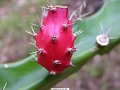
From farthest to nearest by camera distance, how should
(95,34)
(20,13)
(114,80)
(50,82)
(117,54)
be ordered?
(20,13) → (117,54) → (114,80) → (95,34) → (50,82)

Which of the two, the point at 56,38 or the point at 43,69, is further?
the point at 43,69

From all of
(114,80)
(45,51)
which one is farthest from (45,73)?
(114,80)

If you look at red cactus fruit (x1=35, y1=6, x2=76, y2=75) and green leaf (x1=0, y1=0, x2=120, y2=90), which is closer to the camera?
red cactus fruit (x1=35, y1=6, x2=76, y2=75)

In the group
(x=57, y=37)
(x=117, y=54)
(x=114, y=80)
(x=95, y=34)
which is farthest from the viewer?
(x=117, y=54)

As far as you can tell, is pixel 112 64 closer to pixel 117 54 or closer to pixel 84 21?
pixel 117 54

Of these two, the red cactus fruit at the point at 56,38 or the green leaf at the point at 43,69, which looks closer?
the red cactus fruit at the point at 56,38

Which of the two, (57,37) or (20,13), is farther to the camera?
(20,13)

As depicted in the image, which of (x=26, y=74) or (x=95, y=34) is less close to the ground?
(x=95, y=34)

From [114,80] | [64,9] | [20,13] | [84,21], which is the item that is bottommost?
[64,9]
